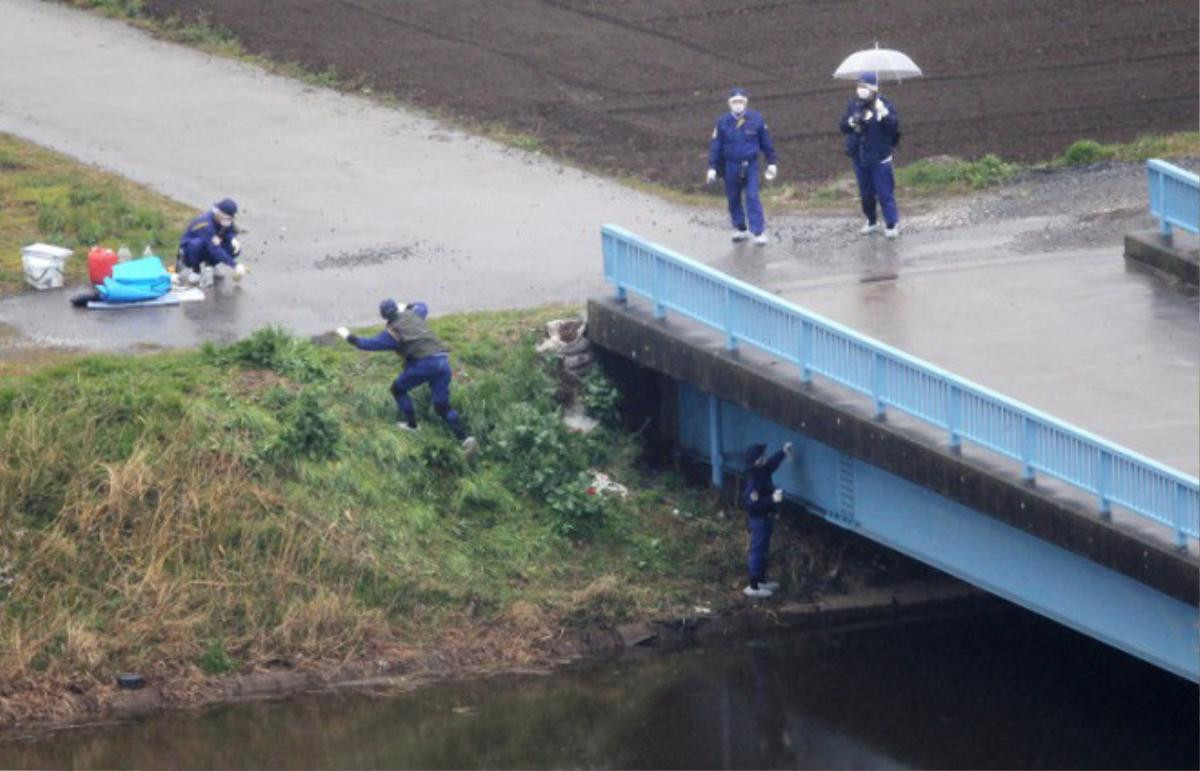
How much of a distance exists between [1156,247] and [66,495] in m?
9.97

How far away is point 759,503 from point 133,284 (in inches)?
263

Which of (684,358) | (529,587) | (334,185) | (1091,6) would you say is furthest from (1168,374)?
(1091,6)

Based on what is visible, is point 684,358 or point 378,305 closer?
point 684,358

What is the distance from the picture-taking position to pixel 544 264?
23719 mm

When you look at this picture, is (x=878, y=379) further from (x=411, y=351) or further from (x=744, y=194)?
(x=744, y=194)

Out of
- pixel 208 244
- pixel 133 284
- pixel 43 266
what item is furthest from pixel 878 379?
pixel 43 266

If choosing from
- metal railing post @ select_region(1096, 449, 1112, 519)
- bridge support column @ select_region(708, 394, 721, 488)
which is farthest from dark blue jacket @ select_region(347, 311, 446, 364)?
metal railing post @ select_region(1096, 449, 1112, 519)

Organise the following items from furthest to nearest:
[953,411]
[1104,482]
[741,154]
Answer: [741,154], [953,411], [1104,482]

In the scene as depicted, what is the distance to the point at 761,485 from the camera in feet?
62.3

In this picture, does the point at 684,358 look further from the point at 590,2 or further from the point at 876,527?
the point at 590,2

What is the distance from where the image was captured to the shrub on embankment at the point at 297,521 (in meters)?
17.9

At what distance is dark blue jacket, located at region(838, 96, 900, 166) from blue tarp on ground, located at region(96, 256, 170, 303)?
22.0 ft

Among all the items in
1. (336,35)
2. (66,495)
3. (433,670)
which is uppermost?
(336,35)

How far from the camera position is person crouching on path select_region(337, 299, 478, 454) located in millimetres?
19469
